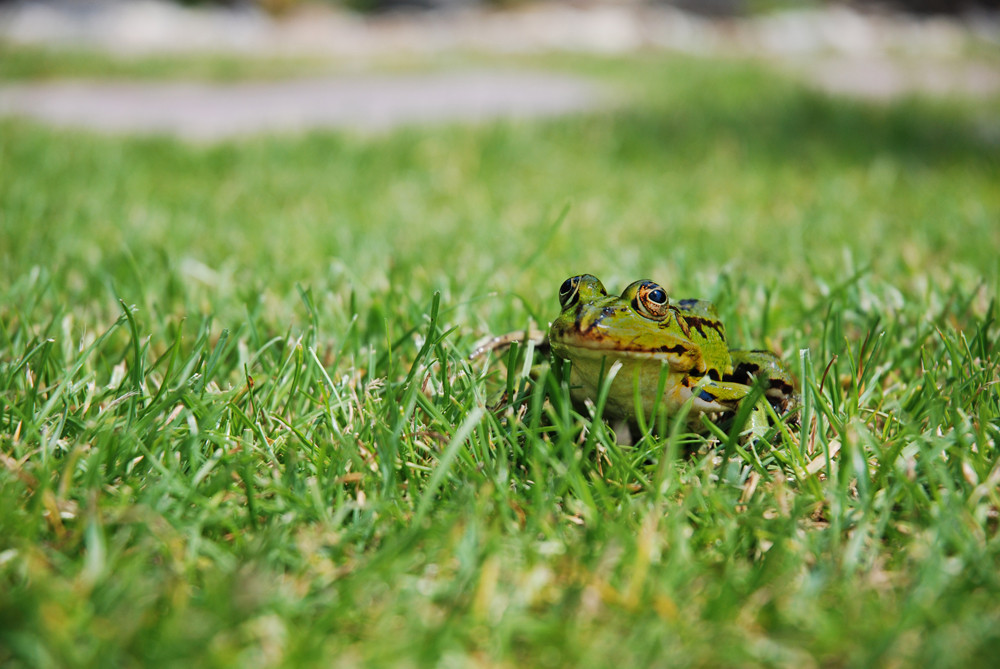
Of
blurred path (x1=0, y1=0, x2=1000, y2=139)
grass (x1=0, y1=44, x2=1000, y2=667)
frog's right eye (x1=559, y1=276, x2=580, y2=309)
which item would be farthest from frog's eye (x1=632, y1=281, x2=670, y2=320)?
blurred path (x1=0, y1=0, x2=1000, y2=139)

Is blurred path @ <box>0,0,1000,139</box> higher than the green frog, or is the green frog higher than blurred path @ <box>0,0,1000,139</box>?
blurred path @ <box>0,0,1000,139</box>

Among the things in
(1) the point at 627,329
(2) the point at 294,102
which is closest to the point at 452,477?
(1) the point at 627,329

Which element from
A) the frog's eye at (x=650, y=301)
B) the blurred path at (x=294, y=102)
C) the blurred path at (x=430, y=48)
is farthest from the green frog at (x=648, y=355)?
the blurred path at (x=430, y=48)

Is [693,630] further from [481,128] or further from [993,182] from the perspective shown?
[481,128]

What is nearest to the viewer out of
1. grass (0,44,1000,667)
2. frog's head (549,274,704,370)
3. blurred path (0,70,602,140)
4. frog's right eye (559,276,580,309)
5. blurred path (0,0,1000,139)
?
grass (0,44,1000,667)

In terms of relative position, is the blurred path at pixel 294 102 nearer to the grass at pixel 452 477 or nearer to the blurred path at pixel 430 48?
the blurred path at pixel 430 48

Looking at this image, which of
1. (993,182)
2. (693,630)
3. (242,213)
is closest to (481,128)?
(242,213)

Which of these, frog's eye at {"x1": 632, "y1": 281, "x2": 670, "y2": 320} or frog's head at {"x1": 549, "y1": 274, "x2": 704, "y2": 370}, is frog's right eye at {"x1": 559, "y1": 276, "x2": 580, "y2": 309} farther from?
frog's eye at {"x1": 632, "y1": 281, "x2": 670, "y2": 320}
